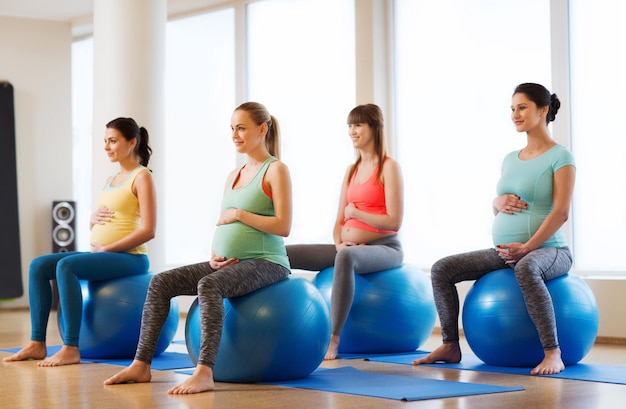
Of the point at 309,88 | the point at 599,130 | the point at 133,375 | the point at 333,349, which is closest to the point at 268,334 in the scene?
the point at 133,375

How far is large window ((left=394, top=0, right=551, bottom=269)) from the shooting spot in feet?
19.5

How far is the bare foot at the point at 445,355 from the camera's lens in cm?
418

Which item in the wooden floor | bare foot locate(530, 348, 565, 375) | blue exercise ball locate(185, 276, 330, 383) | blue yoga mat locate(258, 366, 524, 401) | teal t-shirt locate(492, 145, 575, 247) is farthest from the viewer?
teal t-shirt locate(492, 145, 575, 247)

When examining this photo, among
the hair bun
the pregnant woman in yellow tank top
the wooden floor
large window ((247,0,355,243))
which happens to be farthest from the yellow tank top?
large window ((247,0,355,243))

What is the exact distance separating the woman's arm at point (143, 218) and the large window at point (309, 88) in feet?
8.75

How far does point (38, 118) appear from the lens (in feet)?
28.2

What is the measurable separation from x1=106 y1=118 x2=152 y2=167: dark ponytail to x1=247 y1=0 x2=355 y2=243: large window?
2.50 m

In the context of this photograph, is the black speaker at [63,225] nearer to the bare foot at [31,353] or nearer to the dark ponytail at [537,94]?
the bare foot at [31,353]

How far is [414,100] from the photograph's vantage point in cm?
652

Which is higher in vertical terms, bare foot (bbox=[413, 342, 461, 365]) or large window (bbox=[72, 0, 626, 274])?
large window (bbox=[72, 0, 626, 274])

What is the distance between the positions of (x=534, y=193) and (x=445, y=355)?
84cm

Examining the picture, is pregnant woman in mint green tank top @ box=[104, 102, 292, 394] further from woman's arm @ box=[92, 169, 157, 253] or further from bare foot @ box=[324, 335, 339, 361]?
bare foot @ box=[324, 335, 339, 361]

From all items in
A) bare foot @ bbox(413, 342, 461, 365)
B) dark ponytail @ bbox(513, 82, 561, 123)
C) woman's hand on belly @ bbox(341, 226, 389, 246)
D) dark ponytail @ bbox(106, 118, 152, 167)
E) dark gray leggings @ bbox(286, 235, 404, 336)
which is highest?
dark ponytail @ bbox(513, 82, 561, 123)

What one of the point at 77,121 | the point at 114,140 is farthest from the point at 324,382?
the point at 77,121
